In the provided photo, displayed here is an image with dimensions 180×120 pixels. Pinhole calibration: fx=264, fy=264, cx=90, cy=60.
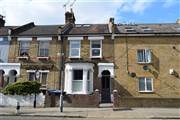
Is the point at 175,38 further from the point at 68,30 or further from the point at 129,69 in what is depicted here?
the point at 68,30

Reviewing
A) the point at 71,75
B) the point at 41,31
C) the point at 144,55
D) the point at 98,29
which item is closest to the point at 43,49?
the point at 41,31

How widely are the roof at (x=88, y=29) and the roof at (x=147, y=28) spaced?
5.51 feet

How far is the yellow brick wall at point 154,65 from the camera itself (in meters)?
25.7

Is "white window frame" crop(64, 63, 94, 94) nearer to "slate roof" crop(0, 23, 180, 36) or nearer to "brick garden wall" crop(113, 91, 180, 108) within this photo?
"slate roof" crop(0, 23, 180, 36)

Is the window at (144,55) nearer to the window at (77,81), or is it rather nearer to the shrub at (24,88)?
the window at (77,81)

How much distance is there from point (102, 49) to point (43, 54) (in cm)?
629

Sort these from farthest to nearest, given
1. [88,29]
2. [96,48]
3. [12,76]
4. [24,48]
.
A: [88,29], [24,48], [12,76], [96,48]

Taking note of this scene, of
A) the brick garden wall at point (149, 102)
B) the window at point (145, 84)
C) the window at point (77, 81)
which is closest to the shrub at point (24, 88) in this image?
the window at point (77, 81)

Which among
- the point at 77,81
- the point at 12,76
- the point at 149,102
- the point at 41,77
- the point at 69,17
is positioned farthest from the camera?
the point at 69,17

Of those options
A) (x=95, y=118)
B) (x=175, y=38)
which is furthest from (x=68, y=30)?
(x=95, y=118)

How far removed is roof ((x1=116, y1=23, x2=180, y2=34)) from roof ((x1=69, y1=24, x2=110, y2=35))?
168 centimetres

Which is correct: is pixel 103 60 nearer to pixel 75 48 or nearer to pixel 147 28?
pixel 75 48

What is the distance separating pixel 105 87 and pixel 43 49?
7732 mm

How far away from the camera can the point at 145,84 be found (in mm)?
25969
